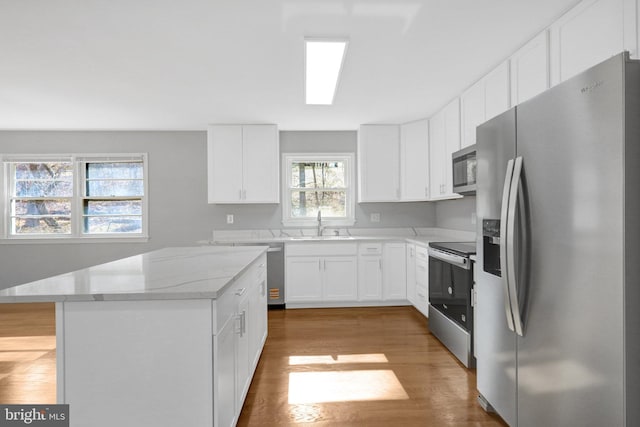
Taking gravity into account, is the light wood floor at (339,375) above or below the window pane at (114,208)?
below

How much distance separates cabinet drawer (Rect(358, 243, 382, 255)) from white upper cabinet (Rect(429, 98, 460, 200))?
90 cm

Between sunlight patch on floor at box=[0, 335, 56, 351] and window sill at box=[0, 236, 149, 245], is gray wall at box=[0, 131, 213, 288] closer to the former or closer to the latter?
window sill at box=[0, 236, 149, 245]

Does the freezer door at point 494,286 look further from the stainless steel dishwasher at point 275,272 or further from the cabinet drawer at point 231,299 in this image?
the stainless steel dishwasher at point 275,272

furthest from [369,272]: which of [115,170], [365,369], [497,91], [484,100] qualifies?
[115,170]

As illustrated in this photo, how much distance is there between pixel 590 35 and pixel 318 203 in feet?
12.2

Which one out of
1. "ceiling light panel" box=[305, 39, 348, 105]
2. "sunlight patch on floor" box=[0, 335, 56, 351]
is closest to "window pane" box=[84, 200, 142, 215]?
"sunlight patch on floor" box=[0, 335, 56, 351]

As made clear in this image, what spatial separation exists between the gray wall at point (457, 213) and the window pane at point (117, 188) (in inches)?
169

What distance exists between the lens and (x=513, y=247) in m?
1.61

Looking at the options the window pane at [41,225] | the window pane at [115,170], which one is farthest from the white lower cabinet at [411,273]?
the window pane at [41,225]

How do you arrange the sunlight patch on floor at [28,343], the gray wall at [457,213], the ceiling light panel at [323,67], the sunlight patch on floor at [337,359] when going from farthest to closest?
the gray wall at [457,213], the sunlight patch on floor at [28,343], the sunlight patch on floor at [337,359], the ceiling light panel at [323,67]

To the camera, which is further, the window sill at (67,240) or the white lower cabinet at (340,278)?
the window sill at (67,240)

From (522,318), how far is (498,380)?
499 mm

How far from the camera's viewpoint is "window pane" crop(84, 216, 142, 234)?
521cm

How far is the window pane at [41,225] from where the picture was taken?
16.9 ft
